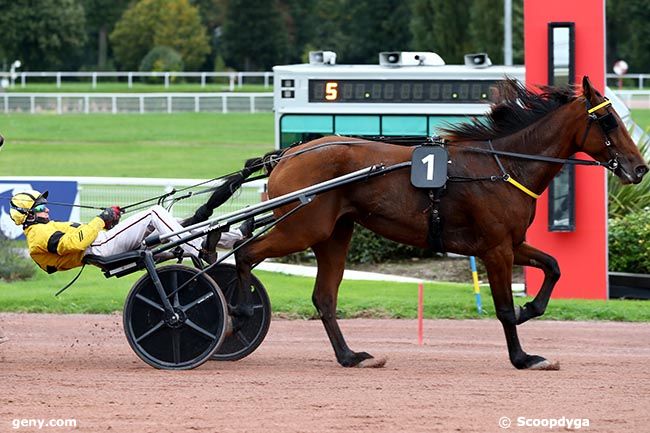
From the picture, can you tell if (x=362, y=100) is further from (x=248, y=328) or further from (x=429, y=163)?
(x=429, y=163)

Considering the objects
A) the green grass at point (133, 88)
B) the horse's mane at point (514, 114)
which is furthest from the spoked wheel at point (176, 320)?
the green grass at point (133, 88)

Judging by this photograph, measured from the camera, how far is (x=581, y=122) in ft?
28.1

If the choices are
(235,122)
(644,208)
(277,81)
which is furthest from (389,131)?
(235,122)

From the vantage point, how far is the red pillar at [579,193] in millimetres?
12211

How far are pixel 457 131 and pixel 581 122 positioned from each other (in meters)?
0.79

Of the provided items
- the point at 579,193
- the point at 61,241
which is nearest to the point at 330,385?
the point at 61,241

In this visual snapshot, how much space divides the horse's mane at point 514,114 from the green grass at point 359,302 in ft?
9.54

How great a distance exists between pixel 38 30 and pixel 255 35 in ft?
26.8

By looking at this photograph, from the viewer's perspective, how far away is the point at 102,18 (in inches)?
2226

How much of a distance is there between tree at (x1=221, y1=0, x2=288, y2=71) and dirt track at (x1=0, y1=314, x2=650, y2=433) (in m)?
41.8

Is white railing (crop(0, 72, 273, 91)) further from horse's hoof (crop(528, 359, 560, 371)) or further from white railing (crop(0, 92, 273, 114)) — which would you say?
horse's hoof (crop(528, 359, 560, 371))

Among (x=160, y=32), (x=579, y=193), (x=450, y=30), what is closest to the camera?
(x=579, y=193)

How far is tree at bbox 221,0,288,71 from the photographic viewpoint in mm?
51562

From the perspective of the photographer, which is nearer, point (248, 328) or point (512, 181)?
point (512, 181)
